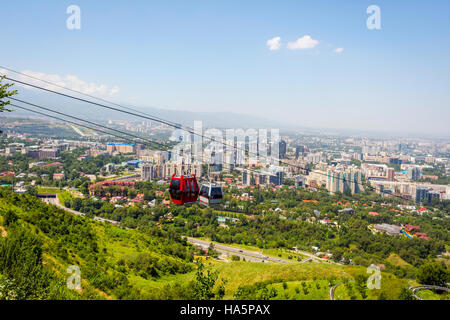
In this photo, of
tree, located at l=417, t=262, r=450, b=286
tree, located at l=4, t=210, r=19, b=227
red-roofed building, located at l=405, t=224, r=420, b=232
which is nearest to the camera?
tree, located at l=4, t=210, r=19, b=227

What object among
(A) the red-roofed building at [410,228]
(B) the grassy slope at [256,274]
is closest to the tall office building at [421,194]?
(A) the red-roofed building at [410,228]

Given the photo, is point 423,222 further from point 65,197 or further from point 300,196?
point 65,197

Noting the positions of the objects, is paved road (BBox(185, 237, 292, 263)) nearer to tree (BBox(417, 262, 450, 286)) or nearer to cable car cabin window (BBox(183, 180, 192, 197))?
tree (BBox(417, 262, 450, 286))

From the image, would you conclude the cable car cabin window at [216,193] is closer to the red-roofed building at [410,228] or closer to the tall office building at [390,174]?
the red-roofed building at [410,228]

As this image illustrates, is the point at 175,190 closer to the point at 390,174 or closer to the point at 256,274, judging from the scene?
the point at 256,274

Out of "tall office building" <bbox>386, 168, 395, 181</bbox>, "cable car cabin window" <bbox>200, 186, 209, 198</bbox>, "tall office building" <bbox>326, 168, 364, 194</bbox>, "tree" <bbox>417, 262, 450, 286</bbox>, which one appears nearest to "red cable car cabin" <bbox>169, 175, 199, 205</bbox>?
"cable car cabin window" <bbox>200, 186, 209, 198</bbox>
